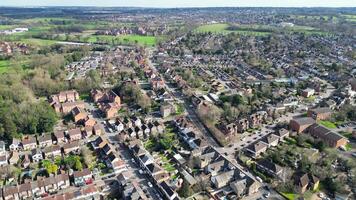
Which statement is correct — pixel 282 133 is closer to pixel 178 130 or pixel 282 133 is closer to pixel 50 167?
pixel 178 130

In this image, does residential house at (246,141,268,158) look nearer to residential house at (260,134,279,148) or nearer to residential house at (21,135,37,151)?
residential house at (260,134,279,148)

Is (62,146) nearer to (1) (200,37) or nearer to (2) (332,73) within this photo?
(2) (332,73)

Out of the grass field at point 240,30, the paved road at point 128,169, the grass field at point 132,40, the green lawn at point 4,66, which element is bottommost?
the paved road at point 128,169

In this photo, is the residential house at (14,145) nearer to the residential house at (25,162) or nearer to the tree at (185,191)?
the residential house at (25,162)

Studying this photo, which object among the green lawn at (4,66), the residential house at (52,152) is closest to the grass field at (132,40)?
the green lawn at (4,66)

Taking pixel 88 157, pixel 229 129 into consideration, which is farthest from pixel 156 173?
pixel 229 129

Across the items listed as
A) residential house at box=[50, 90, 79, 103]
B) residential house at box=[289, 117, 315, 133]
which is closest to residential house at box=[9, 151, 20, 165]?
residential house at box=[50, 90, 79, 103]

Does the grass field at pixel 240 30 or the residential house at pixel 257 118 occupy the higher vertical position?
the grass field at pixel 240 30
